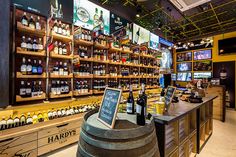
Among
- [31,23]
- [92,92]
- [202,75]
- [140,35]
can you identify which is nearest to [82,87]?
[92,92]

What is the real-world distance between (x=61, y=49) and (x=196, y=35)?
8.60 meters

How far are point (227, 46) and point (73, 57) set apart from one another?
796 centimetres

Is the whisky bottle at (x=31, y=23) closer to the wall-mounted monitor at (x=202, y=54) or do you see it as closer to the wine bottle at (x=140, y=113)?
the wine bottle at (x=140, y=113)

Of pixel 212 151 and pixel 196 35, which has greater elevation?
pixel 196 35

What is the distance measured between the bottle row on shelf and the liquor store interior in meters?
0.01

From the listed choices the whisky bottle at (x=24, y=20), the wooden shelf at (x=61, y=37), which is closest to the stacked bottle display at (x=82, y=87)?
the wooden shelf at (x=61, y=37)

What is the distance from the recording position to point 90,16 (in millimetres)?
4137

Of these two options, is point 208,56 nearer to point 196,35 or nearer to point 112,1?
point 196,35

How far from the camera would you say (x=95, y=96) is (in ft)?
12.7

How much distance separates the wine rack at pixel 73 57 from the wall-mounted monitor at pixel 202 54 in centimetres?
550

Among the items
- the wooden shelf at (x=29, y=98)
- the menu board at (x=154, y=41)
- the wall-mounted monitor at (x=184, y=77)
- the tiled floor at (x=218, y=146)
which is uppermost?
the menu board at (x=154, y=41)

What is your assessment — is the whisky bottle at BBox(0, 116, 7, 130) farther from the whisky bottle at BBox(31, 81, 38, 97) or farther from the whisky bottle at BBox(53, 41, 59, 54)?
the whisky bottle at BBox(53, 41, 59, 54)

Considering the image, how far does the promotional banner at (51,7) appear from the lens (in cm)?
283

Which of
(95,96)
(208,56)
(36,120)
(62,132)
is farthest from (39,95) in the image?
(208,56)
